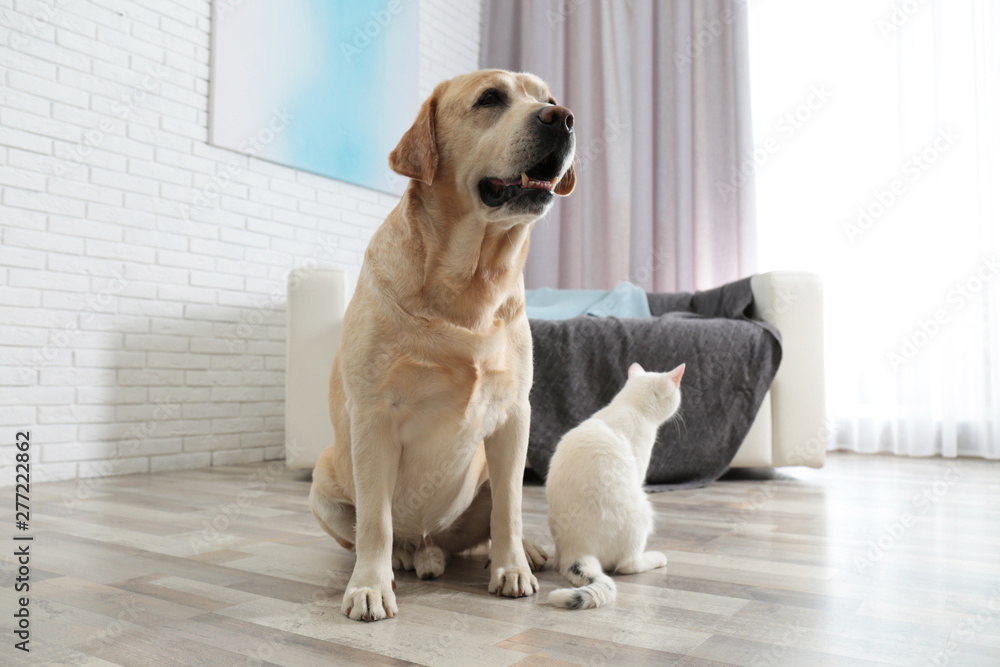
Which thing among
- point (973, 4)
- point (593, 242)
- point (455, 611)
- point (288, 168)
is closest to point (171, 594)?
point (455, 611)

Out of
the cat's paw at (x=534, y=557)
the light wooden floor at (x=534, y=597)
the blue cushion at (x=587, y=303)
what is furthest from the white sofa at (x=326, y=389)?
the cat's paw at (x=534, y=557)

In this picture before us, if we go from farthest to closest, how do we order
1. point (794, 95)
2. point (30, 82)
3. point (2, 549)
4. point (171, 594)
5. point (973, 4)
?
point (794, 95)
point (973, 4)
point (30, 82)
point (2, 549)
point (171, 594)

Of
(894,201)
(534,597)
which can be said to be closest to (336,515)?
(534,597)

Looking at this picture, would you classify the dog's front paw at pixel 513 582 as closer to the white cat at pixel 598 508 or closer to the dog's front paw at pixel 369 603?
the white cat at pixel 598 508

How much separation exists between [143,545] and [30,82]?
6.52 ft

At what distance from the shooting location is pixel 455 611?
48.8 inches

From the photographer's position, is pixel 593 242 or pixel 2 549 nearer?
→ pixel 2 549

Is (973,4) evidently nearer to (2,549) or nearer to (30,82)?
(30,82)

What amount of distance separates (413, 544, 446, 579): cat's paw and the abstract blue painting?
2.59 metres

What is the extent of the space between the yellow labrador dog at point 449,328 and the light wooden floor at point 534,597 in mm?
146

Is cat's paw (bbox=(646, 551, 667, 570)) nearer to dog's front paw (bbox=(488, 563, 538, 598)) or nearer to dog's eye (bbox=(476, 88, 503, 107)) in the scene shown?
dog's front paw (bbox=(488, 563, 538, 598))

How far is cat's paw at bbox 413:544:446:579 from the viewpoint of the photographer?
4.79ft

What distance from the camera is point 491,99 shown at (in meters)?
1.31

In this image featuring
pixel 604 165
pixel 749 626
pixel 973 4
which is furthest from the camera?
pixel 604 165
